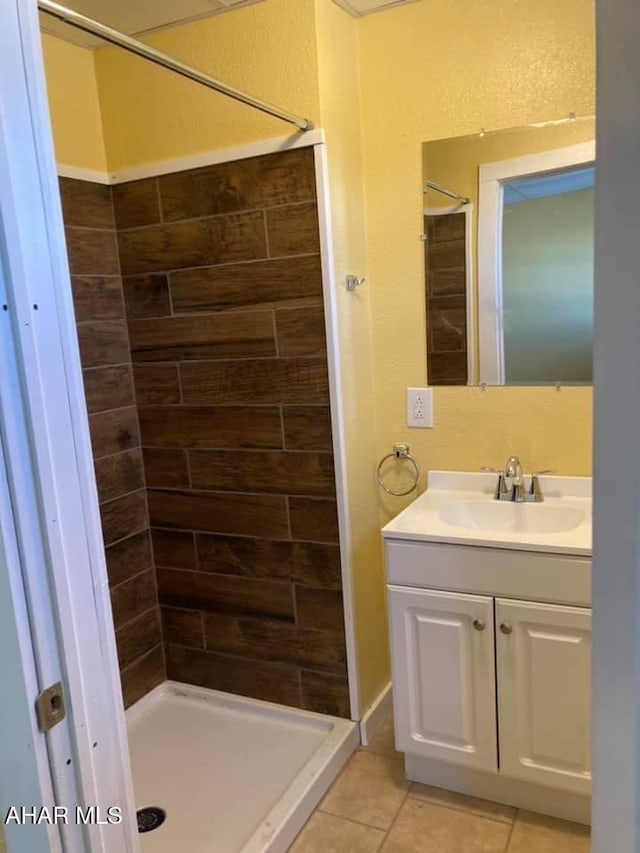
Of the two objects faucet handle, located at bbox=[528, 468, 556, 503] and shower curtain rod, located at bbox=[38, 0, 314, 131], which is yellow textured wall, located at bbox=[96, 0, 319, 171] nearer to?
shower curtain rod, located at bbox=[38, 0, 314, 131]

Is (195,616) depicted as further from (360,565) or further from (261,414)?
(261,414)

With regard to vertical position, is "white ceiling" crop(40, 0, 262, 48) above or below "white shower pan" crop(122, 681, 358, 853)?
above

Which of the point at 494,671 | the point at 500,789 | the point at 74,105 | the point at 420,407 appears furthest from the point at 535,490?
the point at 74,105

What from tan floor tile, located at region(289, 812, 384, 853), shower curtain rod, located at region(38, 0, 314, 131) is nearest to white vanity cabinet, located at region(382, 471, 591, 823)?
tan floor tile, located at region(289, 812, 384, 853)

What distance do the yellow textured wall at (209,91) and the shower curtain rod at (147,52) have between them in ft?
0.36

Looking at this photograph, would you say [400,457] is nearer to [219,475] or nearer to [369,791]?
[219,475]

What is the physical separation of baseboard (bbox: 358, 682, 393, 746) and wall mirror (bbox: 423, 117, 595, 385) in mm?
1166

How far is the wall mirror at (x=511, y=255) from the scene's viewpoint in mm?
1930

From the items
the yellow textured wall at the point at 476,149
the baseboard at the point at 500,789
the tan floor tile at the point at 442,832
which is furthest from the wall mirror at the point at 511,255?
the tan floor tile at the point at 442,832

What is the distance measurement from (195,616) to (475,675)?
1.08 m

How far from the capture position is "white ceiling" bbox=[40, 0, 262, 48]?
190 centimetres

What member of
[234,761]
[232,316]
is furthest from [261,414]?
[234,761]

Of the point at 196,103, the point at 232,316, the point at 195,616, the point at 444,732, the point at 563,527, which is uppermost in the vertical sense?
the point at 196,103

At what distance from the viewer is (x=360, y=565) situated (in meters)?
2.24
